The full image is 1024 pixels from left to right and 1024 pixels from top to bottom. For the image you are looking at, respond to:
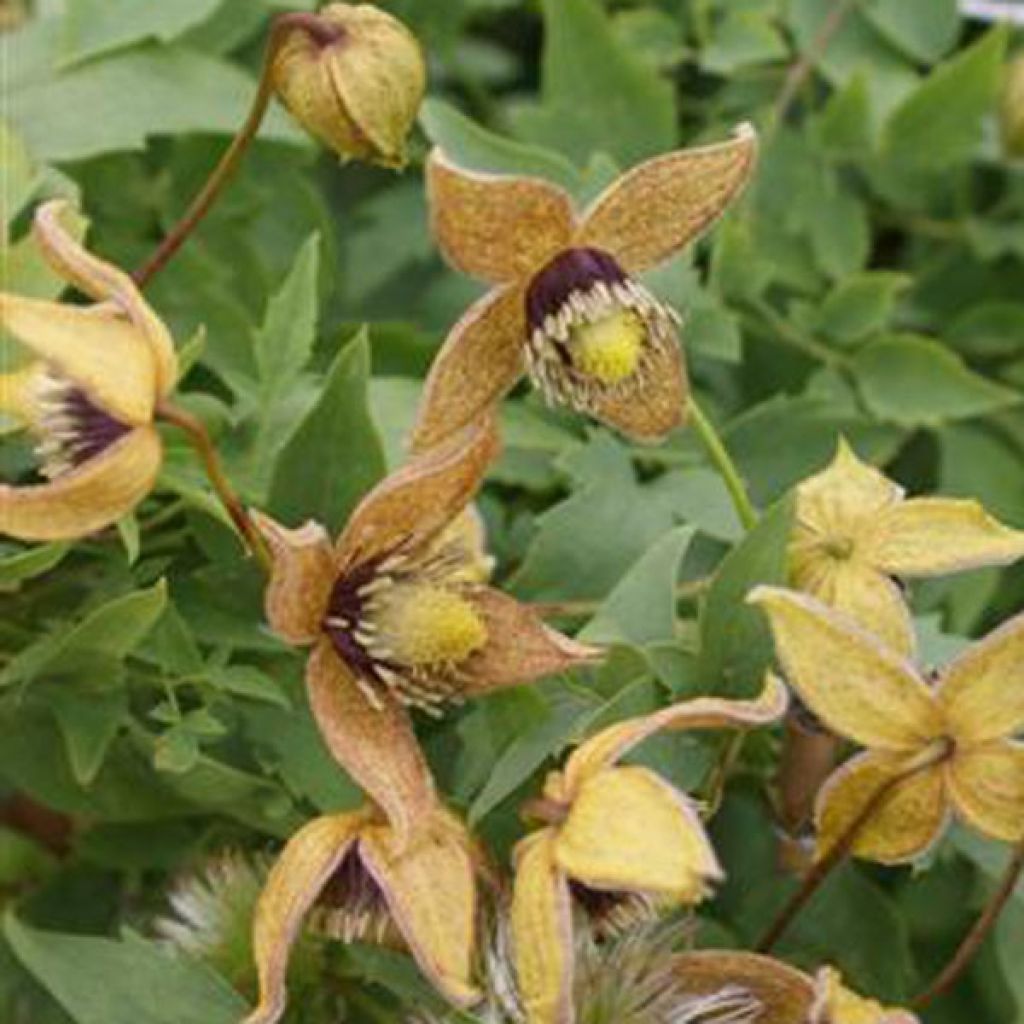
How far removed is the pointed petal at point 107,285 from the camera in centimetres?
80

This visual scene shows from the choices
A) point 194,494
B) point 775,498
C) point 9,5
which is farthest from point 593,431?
point 9,5

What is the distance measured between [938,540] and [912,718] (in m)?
0.09

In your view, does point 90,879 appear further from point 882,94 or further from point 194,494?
point 882,94

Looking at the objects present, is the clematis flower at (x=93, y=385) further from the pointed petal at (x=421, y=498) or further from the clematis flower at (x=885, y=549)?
the clematis flower at (x=885, y=549)

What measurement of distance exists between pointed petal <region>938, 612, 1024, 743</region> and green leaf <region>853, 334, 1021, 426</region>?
34 centimetres

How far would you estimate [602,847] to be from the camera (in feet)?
2.57

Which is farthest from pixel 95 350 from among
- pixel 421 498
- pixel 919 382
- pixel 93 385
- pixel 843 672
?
pixel 919 382

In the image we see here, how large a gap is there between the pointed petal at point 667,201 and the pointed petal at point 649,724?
16 centimetres

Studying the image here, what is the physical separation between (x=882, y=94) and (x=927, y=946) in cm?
40

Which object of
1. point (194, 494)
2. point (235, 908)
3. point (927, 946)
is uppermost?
A: point (194, 494)

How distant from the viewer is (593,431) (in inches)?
42.1

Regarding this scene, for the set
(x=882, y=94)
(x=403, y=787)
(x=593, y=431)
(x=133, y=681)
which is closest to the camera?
(x=403, y=787)

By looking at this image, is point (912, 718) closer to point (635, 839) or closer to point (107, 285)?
point (635, 839)

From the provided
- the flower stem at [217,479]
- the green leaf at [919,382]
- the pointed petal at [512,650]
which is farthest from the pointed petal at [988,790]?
the green leaf at [919,382]
